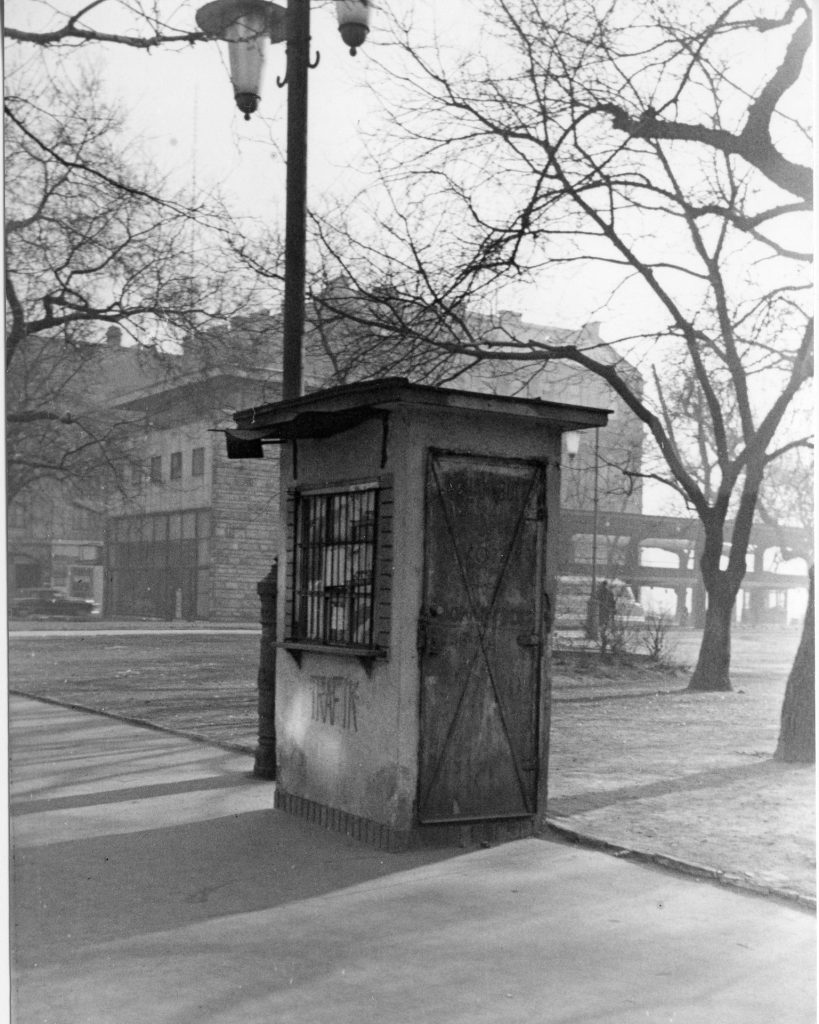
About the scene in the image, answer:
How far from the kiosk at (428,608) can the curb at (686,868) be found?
0.80ft

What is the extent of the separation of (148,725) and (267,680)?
3.48 metres

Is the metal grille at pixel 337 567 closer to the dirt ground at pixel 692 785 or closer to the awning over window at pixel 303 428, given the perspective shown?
the awning over window at pixel 303 428

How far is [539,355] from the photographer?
11.1 m

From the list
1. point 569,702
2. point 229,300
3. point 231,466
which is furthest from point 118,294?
point 231,466

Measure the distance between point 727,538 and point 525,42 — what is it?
11.3 m

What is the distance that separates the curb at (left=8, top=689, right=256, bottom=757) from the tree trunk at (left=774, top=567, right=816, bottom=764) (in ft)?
13.7

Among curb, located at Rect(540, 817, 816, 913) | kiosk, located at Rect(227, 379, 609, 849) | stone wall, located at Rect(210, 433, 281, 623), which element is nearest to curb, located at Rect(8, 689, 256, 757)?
kiosk, located at Rect(227, 379, 609, 849)

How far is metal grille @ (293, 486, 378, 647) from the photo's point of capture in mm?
6203

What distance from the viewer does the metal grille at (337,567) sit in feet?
20.4

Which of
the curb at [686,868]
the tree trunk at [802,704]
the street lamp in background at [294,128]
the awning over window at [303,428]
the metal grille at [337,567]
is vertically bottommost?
the curb at [686,868]

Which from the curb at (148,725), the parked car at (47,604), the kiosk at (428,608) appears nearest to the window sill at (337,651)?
the kiosk at (428,608)

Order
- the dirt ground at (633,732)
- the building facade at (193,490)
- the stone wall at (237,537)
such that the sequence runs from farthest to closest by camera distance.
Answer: the stone wall at (237,537) < the building facade at (193,490) < the dirt ground at (633,732)

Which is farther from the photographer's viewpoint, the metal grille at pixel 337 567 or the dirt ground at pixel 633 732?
the dirt ground at pixel 633 732

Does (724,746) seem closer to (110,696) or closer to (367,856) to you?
(367,856)
